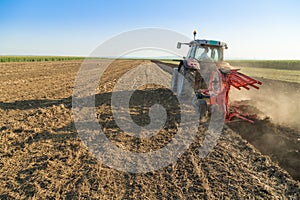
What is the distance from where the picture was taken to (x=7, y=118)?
632 cm

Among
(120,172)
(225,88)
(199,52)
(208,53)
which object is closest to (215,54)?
(208,53)

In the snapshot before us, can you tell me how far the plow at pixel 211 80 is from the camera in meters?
5.98

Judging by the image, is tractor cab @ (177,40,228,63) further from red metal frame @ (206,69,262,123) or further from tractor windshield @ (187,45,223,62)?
red metal frame @ (206,69,262,123)

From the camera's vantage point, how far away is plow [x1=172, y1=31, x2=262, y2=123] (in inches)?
235

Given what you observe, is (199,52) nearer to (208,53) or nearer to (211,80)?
(208,53)

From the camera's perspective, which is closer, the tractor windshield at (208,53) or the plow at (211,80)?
the plow at (211,80)

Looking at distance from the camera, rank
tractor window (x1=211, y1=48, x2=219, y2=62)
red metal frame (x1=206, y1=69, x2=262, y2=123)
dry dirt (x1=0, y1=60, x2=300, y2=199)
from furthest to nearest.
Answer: tractor window (x1=211, y1=48, x2=219, y2=62) < red metal frame (x1=206, y1=69, x2=262, y2=123) < dry dirt (x1=0, y1=60, x2=300, y2=199)

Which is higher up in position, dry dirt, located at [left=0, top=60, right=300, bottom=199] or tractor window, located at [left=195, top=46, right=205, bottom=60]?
tractor window, located at [left=195, top=46, right=205, bottom=60]

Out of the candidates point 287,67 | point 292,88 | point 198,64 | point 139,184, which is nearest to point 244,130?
point 198,64

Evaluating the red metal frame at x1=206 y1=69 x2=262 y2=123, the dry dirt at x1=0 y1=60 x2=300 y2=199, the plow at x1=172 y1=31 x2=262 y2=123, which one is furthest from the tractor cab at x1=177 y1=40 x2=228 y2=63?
the dry dirt at x1=0 y1=60 x2=300 y2=199

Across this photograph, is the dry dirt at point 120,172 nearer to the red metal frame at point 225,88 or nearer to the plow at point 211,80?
the red metal frame at point 225,88

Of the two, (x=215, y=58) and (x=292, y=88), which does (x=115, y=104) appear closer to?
(x=215, y=58)

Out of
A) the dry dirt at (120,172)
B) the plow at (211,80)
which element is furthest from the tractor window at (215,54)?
the dry dirt at (120,172)

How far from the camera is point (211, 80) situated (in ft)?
20.3
